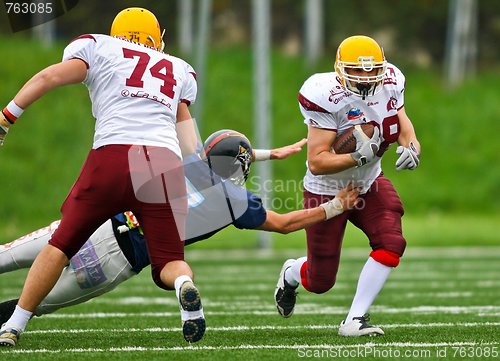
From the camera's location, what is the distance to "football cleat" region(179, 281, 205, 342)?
4.03 meters

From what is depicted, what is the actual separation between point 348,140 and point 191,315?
1.40 metres

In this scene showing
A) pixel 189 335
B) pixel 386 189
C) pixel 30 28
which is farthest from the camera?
pixel 30 28

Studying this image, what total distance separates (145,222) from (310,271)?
134 centimetres

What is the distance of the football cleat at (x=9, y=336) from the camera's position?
14.0ft

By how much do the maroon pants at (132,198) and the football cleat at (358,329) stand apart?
0.95 m

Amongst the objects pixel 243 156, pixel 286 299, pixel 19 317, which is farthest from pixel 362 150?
pixel 19 317

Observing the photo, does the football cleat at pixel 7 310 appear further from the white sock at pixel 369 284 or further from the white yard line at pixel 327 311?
the white sock at pixel 369 284

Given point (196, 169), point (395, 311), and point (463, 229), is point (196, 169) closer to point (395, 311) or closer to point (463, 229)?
point (395, 311)

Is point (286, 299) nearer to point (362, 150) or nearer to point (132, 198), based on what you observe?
point (362, 150)

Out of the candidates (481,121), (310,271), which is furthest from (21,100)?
(481,121)

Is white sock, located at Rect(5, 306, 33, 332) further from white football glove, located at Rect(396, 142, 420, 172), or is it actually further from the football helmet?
white football glove, located at Rect(396, 142, 420, 172)

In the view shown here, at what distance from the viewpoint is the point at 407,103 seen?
18766 millimetres

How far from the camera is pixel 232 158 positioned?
4.57m

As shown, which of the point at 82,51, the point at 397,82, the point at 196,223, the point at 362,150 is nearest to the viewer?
the point at 82,51
